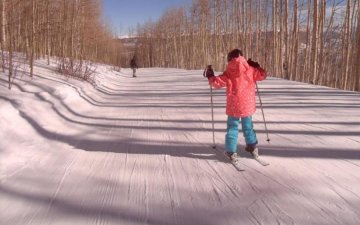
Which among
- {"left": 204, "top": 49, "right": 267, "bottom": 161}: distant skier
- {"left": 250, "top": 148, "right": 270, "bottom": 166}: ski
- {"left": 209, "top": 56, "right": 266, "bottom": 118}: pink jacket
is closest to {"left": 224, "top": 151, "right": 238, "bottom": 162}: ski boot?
{"left": 204, "top": 49, "right": 267, "bottom": 161}: distant skier

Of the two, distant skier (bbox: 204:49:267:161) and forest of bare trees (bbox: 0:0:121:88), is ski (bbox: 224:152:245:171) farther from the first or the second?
forest of bare trees (bbox: 0:0:121:88)

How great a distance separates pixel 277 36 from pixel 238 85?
23397mm

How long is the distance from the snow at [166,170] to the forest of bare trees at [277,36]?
37.6 feet

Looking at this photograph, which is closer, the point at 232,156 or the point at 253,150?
the point at 232,156

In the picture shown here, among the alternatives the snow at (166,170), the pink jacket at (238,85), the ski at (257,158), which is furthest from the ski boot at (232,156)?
the pink jacket at (238,85)

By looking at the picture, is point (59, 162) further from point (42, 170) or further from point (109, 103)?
point (109, 103)

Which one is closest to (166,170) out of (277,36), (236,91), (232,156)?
(232,156)

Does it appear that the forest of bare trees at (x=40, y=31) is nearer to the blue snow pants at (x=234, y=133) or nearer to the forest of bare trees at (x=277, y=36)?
the blue snow pants at (x=234, y=133)

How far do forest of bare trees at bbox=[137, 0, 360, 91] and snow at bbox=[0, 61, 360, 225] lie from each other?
37.6 feet

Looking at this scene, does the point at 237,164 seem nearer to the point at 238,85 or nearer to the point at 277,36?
the point at 238,85

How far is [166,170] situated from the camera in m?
4.00

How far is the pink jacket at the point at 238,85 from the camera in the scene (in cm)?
423

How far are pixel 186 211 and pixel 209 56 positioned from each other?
133 ft

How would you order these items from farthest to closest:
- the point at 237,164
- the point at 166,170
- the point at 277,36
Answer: the point at 277,36, the point at 237,164, the point at 166,170
